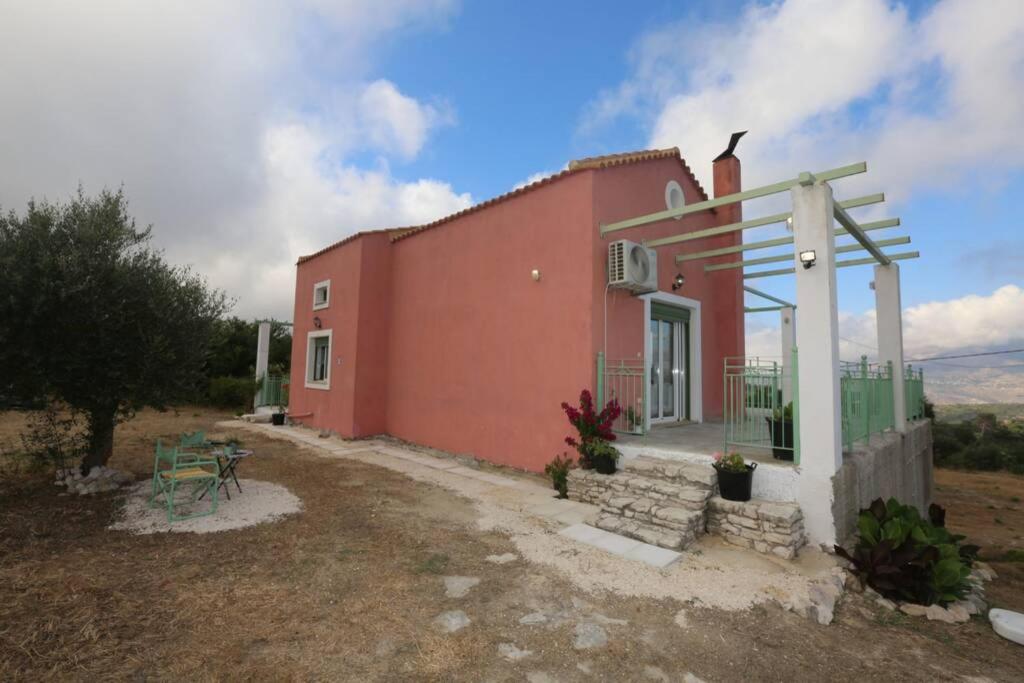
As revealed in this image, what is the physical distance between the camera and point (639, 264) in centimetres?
713

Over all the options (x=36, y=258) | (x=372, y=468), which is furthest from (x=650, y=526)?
(x=36, y=258)

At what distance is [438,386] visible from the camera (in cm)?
955

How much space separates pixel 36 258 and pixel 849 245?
11433mm

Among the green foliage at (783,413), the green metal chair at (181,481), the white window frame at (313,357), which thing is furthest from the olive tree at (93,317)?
the green foliage at (783,413)

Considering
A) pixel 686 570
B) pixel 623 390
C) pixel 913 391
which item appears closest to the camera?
pixel 686 570

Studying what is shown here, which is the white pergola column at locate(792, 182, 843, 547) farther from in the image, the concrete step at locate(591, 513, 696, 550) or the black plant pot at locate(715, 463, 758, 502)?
the concrete step at locate(591, 513, 696, 550)

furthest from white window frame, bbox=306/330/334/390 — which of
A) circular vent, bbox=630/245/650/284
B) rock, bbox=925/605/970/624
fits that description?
rock, bbox=925/605/970/624

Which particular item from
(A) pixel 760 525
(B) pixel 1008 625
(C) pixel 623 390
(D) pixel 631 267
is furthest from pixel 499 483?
(B) pixel 1008 625

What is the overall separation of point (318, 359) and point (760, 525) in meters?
12.0

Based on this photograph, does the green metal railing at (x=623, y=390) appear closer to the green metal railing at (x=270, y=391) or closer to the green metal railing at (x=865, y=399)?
the green metal railing at (x=865, y=399)

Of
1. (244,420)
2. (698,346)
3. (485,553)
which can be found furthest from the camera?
(244,420)

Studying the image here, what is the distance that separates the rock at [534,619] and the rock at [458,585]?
22.8 inches

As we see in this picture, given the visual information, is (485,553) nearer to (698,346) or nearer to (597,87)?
(698,346)

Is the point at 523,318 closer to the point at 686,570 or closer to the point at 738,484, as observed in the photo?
the point at 738,484
